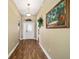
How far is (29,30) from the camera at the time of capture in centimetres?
1448

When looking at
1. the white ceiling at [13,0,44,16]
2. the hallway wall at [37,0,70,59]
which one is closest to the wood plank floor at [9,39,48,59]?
the hallway wall at [37,0,70,59]

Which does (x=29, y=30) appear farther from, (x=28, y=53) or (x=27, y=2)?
(x=28, y=53)

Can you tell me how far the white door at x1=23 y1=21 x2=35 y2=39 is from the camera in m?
14.3

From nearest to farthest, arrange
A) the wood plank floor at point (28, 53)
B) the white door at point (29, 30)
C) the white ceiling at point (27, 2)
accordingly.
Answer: the wood plank floor at point (28, 53) < the white ceiling at point (27, 2) < the white door at point (29, 30)

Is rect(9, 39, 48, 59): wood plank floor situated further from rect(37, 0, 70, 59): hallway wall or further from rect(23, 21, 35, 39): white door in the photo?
rect(23, 21, 35, 39): white door

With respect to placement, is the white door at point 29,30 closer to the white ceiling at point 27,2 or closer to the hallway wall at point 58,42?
the white ceiling at point 27,2

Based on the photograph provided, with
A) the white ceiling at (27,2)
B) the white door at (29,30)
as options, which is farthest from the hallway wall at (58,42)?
the white door at (29,30)

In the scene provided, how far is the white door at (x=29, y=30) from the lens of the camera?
14.3 m
